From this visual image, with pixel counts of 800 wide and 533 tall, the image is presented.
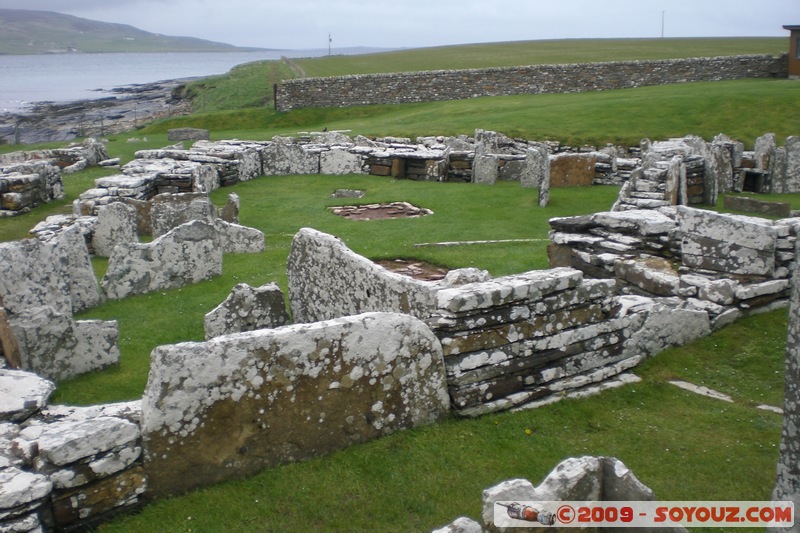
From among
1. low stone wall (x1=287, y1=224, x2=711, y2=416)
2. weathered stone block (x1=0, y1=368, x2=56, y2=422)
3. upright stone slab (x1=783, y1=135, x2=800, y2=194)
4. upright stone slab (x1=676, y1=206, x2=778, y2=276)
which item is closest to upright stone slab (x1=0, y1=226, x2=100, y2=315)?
weathered stone block (x1=0, y1=368, x2=56, y2=422)

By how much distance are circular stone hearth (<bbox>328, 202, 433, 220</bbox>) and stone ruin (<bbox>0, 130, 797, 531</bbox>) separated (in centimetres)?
762

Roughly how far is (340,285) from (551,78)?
4129 cm

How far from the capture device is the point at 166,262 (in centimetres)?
1279

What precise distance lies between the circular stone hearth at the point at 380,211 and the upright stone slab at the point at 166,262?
6.49 metres

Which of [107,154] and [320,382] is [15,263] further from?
[107,154]

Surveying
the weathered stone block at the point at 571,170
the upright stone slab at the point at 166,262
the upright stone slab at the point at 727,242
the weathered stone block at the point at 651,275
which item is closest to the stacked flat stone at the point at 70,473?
the upright stone slab at the point at 166,262

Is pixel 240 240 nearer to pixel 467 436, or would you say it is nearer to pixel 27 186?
pixel 27 186

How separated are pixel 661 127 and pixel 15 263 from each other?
26.0 meters

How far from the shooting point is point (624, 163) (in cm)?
2353

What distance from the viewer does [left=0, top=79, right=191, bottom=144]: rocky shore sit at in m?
47.8

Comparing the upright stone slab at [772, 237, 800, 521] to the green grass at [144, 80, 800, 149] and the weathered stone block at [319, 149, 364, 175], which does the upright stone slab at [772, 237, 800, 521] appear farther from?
the green grass at [144, 80, 800, 149]

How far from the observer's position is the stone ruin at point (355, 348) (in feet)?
18.4

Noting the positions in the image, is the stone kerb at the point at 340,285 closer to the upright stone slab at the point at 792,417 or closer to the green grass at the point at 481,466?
the green grass at the point at 481,466

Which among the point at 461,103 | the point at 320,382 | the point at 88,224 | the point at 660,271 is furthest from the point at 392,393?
the point at 461,103
